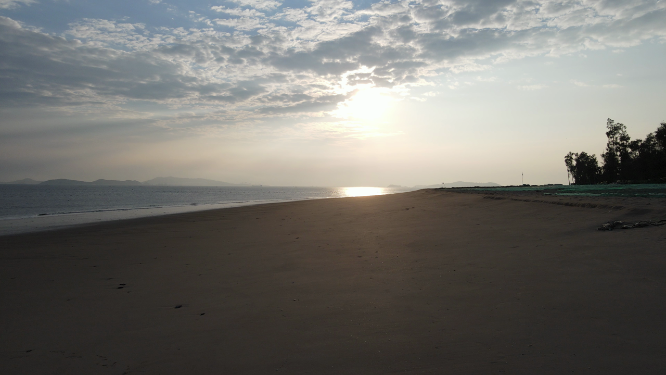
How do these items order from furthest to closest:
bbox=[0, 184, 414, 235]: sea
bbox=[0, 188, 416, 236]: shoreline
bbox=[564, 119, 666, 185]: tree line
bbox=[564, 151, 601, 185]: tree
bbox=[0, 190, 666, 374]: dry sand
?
bbox=[564, 151, 601, 185]: tree
bbox=[564, 119, 666, 185]: tree line
bbox=[0, 184, 414, 235]: sea
bbox=[0, 188, 416, 236]: shoreline
bbox=[0, 190, 666, 374]: dry sand

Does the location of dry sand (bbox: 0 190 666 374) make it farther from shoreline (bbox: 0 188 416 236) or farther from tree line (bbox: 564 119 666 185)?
tree line (bbox: 564 119 666 185)

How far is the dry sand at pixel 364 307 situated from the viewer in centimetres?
312

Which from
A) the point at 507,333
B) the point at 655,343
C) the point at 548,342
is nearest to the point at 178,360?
the point at 507,333

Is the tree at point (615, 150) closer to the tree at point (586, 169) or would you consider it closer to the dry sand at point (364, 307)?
the tree at point (586, 169)

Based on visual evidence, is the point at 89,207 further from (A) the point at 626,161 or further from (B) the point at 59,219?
(A) the point at 626,161

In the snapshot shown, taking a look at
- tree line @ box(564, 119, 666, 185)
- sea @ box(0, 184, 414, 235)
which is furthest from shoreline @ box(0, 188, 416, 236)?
tree line @ box(564, 119, 666, 185)

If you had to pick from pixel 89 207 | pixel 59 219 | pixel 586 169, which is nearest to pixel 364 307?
pixel 59 219

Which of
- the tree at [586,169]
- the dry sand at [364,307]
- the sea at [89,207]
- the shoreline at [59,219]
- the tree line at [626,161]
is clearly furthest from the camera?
the tree at [586,169]

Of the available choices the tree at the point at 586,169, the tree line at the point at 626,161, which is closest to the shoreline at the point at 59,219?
the tree line at the point at 626,161

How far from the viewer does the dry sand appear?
10.2ft

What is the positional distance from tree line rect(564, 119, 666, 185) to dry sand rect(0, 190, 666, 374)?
43.4m

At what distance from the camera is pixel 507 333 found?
3.40 m

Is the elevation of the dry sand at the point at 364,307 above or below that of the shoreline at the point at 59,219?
below

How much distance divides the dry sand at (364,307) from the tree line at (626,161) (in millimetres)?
43353
